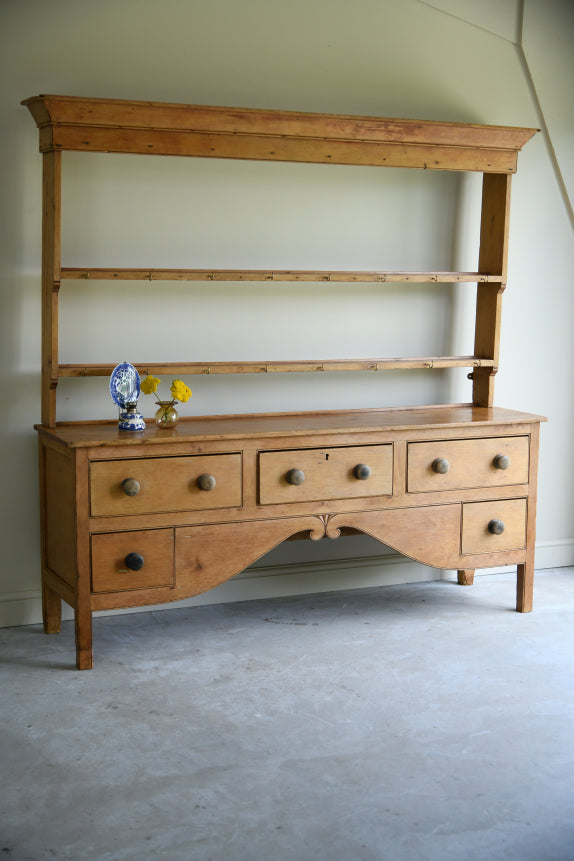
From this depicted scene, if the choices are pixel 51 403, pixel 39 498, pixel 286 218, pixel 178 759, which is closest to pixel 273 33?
pixel 286 218

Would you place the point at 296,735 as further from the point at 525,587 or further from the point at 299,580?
the point at 525,587

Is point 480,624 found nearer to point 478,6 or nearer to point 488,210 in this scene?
point 488,210

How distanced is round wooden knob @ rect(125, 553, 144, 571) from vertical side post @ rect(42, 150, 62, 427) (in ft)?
2.06

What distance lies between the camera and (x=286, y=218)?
4195 millimetres

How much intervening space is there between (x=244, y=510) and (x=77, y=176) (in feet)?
4.82

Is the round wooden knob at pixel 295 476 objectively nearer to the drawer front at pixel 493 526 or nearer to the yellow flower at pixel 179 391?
the yellow flower at pixel 179 391

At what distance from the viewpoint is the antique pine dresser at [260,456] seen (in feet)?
11.5

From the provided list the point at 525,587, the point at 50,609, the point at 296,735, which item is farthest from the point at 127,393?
the point at 525,587

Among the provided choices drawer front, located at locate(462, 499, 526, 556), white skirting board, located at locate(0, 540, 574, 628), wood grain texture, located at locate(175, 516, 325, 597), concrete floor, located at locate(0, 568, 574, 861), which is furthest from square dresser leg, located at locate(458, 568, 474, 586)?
wood grain texture, located at locate(175, 516, 325, 597)

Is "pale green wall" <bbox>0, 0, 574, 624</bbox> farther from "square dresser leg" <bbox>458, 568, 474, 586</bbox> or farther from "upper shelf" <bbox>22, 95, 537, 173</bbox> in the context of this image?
"upper shelf" <bbox>22, 95, 537, 173</bbox>

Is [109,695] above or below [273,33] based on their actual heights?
below

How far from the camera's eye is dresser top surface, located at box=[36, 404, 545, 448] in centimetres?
354

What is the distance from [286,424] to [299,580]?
84 cm

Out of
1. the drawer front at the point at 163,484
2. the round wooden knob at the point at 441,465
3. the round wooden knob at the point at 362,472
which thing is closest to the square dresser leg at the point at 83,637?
the drawer front at the point at 163,484
